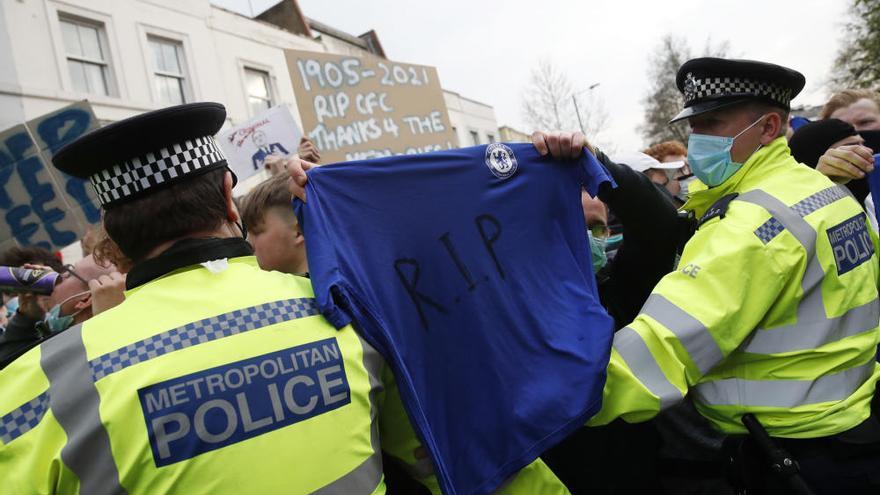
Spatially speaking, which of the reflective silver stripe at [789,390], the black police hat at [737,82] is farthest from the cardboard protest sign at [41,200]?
the reflective silver stripe at [789,390]

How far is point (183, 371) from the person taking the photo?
113cm

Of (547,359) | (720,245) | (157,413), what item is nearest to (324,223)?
(157,413)

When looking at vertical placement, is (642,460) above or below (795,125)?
below

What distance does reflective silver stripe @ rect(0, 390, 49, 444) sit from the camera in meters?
1.09

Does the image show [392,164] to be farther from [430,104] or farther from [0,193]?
[0,193]

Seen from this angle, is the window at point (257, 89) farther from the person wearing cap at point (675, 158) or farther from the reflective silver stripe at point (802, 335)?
the reflective silver stripe at point (802, 335)

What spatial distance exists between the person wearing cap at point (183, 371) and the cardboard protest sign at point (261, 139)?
3.65 meters

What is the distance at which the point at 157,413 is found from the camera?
109 cm

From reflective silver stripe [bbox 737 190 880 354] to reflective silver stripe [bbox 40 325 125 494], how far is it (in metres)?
1.66

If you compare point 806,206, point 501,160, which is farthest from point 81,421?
point 806,206

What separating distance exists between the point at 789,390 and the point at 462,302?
39.6 inches

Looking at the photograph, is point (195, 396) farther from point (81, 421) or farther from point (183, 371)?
point (81, 421)

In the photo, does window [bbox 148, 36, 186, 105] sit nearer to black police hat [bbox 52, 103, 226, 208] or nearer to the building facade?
the building facade

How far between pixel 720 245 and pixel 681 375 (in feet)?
1.37
